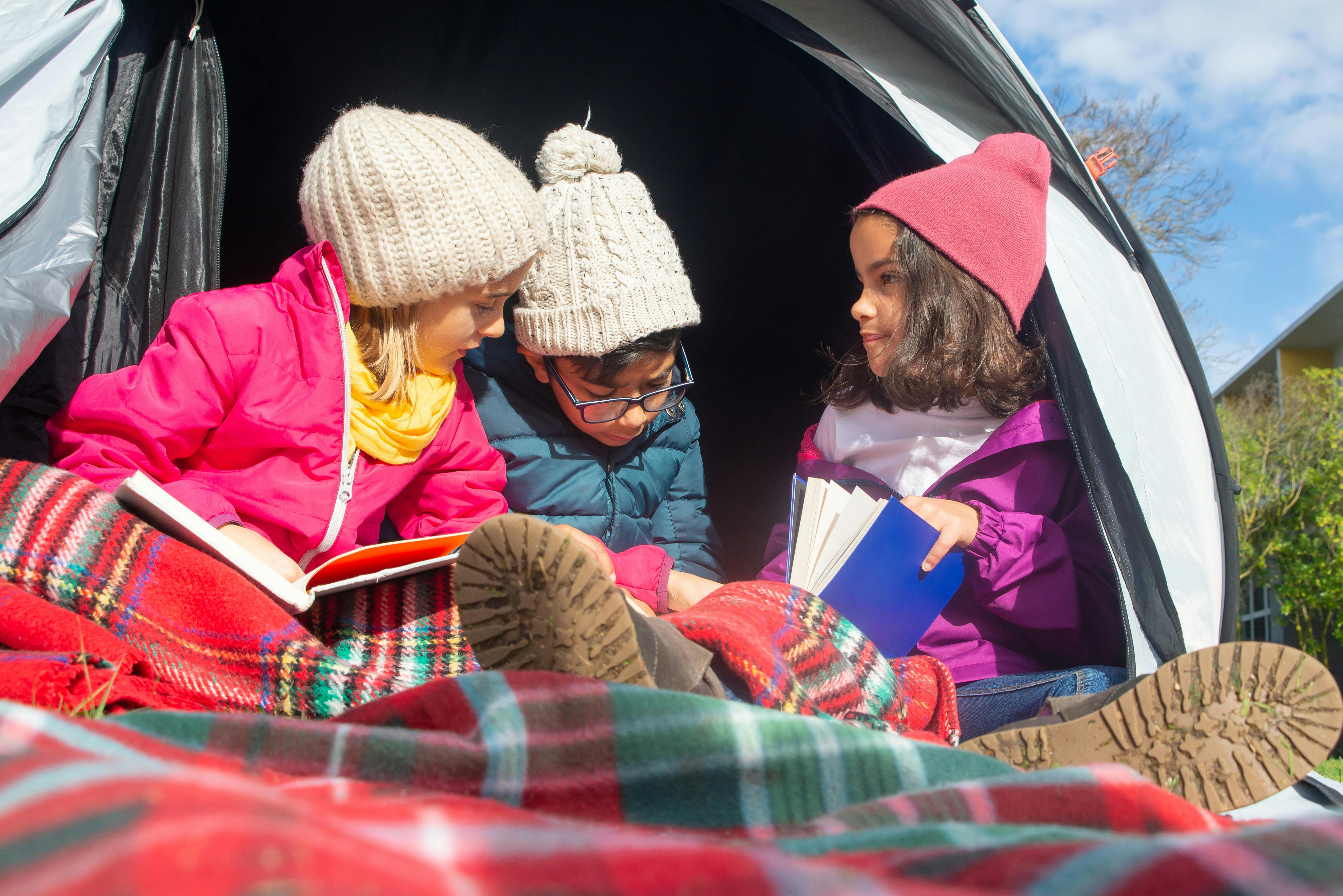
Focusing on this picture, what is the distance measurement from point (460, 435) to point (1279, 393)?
33.2 feet

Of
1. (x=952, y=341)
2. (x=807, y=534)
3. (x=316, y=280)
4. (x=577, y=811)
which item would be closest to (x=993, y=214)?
(x=952, y=341)

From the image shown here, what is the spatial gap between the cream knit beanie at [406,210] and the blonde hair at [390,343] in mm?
44

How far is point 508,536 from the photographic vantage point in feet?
2.26

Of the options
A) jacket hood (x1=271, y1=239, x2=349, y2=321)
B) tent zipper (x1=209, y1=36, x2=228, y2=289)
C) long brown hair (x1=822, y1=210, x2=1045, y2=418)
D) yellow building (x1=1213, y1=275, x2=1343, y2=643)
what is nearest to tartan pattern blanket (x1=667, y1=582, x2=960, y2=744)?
long brown hair (x1=822, y1=210, x2=1045, y2=418)

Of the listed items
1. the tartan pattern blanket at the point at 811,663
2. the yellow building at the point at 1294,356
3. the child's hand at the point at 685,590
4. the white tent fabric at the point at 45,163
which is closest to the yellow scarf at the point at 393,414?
the white tent fabric at the point at 45,163

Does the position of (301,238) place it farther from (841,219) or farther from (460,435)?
(841,219)

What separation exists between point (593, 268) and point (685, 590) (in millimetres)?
614

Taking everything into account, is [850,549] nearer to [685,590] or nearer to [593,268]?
[685,590]

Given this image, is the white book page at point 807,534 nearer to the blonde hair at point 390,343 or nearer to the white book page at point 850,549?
the white book page at point 850,549

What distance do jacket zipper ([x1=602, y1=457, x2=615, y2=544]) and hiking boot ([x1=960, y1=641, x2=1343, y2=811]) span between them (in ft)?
3.11

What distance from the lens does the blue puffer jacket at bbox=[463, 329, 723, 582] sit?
1.66 metres

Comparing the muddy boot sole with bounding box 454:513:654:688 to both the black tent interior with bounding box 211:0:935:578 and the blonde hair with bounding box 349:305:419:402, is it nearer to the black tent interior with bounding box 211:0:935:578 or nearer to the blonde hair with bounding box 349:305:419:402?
the blonde hair with bounding box 349:305:419:402

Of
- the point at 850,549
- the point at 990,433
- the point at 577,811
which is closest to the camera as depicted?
the point at 577,811

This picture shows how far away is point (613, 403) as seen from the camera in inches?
62.3
